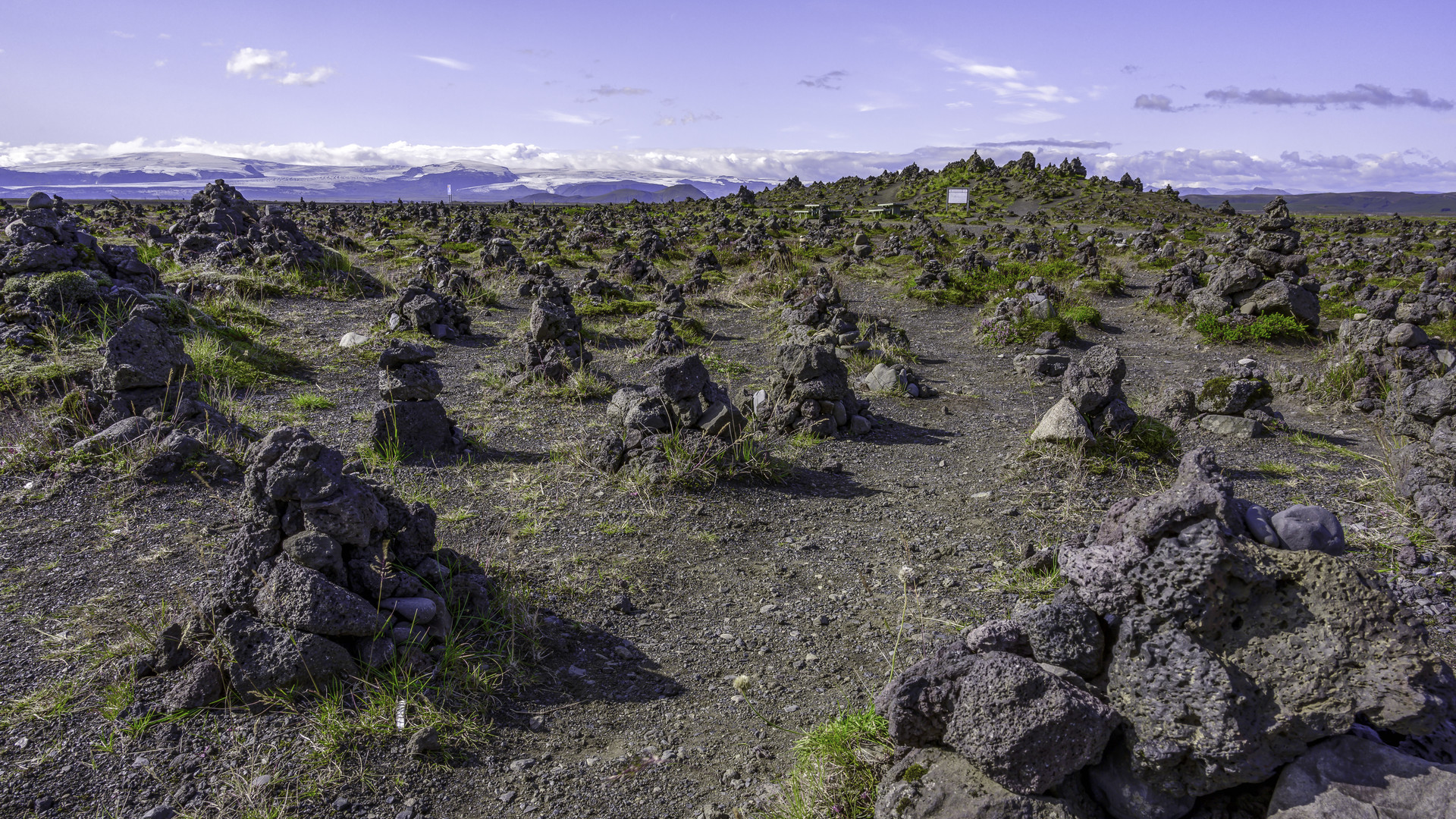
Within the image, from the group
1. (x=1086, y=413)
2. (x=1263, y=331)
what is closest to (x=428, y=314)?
(x=1086, y=413)

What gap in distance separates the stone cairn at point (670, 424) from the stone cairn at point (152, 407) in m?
3.75

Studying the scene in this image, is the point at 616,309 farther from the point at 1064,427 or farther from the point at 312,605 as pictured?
the point at 312,605

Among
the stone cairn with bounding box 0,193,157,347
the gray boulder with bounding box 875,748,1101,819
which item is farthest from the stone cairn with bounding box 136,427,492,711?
the stone cairn with bounding box 0,193,157,347

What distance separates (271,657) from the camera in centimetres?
382

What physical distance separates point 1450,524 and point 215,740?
330 inches

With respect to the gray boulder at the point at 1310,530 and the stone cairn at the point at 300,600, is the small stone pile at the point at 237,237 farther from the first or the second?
the gray boulder at the point at 1310,530

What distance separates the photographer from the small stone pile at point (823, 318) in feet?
42.0

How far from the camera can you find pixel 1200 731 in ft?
8.26

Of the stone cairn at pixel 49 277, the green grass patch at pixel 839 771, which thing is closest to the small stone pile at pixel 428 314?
the stone cairn at pixel 49 277

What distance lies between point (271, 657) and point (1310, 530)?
4968 millimetres

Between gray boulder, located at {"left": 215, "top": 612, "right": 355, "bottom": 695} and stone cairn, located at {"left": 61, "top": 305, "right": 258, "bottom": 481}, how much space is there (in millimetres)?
3776

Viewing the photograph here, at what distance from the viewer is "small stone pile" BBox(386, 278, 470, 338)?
13.8m

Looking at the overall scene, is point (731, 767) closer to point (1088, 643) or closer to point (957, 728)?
point (957, 728)

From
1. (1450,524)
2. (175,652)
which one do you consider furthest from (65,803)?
(1450,524)
